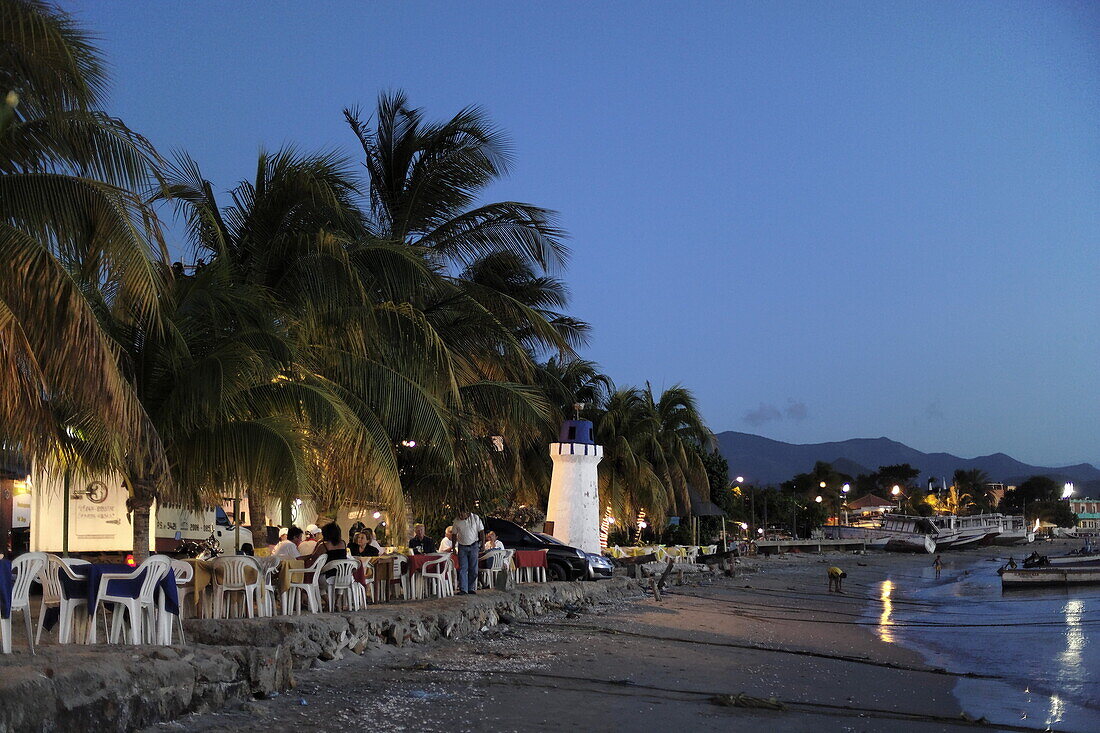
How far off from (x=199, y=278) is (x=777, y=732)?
8.86 meters

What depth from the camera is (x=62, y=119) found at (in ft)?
29.2

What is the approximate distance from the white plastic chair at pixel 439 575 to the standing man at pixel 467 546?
0.70ft

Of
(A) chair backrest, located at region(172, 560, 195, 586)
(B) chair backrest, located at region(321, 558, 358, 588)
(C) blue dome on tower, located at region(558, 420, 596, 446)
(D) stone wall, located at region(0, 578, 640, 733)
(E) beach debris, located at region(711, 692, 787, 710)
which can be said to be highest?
(C) blue dome on tower, located at region(558, 420, 596, 446)

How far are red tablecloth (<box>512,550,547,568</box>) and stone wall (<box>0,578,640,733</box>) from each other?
25.1 feet

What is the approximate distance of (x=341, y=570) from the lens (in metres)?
12.3

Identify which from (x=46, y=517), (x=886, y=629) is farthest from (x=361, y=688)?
(x=886, y=629)

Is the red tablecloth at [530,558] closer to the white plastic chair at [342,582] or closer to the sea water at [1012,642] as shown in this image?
Answer: the sea water at [1012,642]

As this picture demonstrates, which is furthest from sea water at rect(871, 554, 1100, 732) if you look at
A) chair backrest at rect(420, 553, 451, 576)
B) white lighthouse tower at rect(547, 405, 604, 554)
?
white lighthouse tower at rect(547, 405, 604, 554)

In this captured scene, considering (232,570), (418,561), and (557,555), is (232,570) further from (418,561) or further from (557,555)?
(557,555)

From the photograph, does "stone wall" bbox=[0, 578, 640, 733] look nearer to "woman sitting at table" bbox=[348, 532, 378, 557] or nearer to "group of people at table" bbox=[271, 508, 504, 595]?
"group of people at table" bbox=[271, 508, 504, 595]

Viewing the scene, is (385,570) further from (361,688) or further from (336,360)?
(361,688)

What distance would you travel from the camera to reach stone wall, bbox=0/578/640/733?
239 inches

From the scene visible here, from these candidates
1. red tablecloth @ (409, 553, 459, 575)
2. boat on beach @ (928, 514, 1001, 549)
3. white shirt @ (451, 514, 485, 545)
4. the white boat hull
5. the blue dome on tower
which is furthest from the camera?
the white boat hull

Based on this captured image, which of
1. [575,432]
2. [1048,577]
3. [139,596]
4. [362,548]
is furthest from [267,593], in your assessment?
[1048,577]
